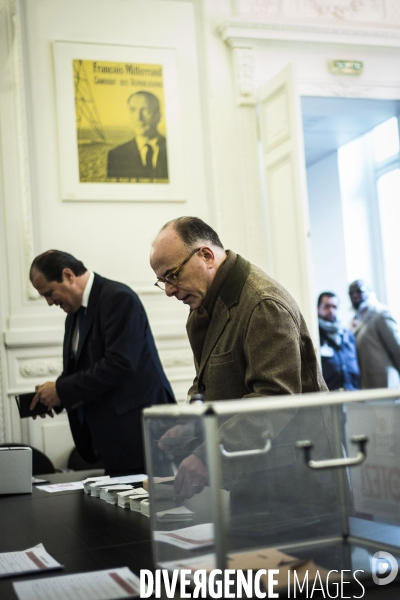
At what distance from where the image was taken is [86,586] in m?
1.32

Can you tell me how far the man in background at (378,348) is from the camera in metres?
6.64

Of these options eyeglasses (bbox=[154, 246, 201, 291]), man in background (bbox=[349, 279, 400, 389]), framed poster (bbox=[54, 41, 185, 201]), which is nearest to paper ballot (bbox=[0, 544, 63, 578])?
eyeglasses (bbox=[154, 246, 201, 291])

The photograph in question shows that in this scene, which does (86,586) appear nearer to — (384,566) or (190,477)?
(190,477)

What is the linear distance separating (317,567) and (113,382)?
2.38 metres

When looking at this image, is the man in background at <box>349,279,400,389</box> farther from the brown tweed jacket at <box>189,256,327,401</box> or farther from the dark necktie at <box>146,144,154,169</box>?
the brown tweed jacket at <box>189,256,327,401</box>

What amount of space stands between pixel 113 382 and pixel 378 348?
3833 millimetres

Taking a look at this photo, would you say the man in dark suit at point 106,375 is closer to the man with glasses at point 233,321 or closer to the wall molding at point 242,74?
the man with glasses at point 233,321

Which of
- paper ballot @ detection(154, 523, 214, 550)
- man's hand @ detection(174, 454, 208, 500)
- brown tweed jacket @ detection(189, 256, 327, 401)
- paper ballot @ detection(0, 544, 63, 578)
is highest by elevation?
brown tweed jacket @ detection(189, 256, 327, 401)

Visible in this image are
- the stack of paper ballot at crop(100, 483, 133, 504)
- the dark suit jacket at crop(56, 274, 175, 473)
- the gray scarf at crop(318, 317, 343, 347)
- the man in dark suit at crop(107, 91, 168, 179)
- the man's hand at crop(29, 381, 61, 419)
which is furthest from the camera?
the gray scarf at crop(318, 317, 343, 347)

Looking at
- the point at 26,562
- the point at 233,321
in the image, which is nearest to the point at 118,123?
the point at 233,321

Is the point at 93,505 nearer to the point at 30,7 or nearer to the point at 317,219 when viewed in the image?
the point at 30,7

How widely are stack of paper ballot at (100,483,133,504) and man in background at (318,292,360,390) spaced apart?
434 cm

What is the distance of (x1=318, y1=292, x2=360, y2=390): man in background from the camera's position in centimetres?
663

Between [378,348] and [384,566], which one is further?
[378,348]
